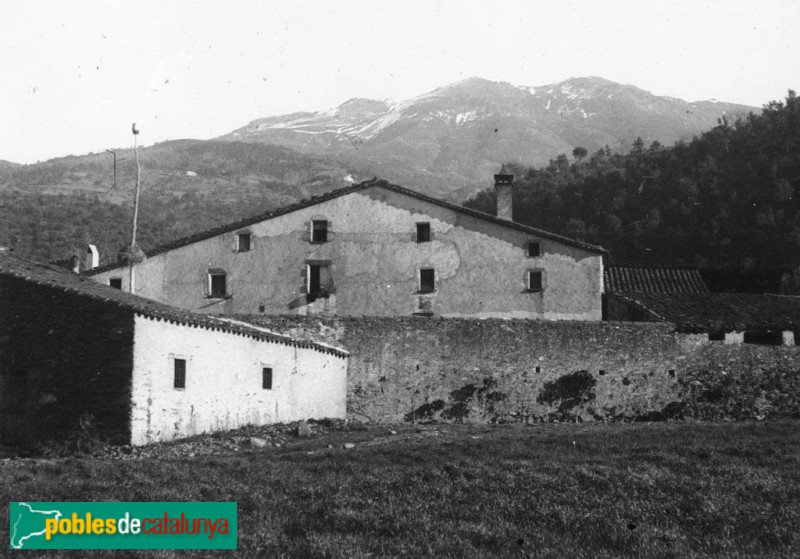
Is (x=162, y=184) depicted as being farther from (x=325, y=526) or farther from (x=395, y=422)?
(x=325, y=526)

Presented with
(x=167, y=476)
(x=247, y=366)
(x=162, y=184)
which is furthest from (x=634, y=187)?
(x=162, y=184)

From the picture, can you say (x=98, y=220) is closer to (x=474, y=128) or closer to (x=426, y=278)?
(x=426, y=278)

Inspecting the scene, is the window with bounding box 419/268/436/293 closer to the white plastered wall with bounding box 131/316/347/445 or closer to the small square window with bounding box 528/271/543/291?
the small square window with bounding box 528/271/543/291

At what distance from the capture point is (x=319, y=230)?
3347cm

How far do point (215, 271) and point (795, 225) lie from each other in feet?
109

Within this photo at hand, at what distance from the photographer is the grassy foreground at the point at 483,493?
8.62 m

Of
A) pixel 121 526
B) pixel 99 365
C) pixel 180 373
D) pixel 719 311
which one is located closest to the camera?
pixel 121 526

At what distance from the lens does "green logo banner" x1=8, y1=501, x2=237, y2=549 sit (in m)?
8.02

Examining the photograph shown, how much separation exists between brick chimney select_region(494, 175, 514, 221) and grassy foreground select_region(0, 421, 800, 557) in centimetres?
1976

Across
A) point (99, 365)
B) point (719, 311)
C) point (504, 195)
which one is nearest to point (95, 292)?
point (99, 365)

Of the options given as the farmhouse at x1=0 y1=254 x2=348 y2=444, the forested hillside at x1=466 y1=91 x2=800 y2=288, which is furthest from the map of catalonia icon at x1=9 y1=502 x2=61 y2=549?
the forested hillside at x1=466 y1=91 x2=800 y2=288

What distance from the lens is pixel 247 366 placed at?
2072 centimetres

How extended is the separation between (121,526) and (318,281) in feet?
81.6

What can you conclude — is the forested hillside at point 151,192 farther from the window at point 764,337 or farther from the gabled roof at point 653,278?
the window at point 764,337
